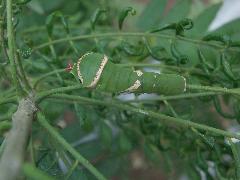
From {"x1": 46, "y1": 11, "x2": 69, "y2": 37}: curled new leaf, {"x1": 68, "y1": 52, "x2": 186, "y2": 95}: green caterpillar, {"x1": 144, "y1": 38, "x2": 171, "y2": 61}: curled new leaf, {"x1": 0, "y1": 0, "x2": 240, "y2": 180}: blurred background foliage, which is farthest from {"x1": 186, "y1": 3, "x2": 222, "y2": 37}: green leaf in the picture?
{"x1": 68, "y1": 52, "x2": 186, "y2": 95}: green caterpillar

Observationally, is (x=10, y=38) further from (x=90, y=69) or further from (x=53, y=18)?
(x=53, y=18)

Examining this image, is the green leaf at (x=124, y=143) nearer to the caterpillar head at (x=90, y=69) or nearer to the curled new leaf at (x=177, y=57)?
the curled new leaf at (x=177, y=57)

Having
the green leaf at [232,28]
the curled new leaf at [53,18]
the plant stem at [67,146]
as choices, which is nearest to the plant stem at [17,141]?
the plant stem at [67,146]

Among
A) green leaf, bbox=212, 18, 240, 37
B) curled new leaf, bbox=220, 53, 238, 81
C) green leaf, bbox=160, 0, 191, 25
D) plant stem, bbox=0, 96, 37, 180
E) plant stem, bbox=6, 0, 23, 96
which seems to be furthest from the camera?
green leaf, bbox=160, 0, 191, 25

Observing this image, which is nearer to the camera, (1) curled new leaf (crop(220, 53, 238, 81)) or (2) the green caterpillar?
(2) the green caterpillar

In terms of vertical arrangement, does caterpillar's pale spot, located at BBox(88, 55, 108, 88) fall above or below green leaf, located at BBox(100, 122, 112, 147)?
above

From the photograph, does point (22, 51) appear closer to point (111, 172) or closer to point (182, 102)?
point (182, 102)

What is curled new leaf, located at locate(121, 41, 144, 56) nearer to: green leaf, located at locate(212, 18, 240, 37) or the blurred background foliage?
the blurred background foliage
